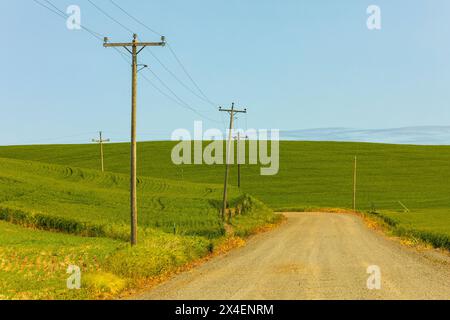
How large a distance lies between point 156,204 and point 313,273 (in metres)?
25.3

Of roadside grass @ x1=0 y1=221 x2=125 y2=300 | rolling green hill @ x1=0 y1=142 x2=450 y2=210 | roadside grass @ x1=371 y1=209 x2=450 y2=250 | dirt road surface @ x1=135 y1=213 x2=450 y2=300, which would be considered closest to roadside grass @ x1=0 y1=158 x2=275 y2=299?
roadside grass @ x1=0 y1=221 x2=125 y2=300

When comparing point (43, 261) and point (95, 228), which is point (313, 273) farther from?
point (95, 228)

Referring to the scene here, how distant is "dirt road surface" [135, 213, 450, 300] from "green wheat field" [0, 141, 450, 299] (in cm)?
224

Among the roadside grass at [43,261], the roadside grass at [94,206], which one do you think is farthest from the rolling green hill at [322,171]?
the roadside grass at [43,261]

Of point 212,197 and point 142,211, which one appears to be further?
point 212,197

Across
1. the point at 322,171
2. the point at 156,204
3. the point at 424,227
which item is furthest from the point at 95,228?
the point at 322,171

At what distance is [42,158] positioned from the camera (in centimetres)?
11675

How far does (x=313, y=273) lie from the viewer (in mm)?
22188

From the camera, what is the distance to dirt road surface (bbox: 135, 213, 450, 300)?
17531 millimetres

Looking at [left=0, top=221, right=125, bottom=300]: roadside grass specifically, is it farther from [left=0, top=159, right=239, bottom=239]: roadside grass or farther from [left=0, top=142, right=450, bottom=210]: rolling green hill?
[left=0, top=142, right=450, bottom=210]: rolling green hill

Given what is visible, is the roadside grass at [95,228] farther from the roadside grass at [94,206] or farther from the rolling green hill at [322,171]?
the rolling green hill at [322,171]
